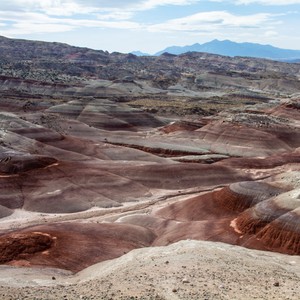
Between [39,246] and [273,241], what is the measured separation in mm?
16011

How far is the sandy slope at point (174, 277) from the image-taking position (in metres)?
19.6

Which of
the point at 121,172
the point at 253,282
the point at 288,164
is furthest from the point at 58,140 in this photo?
the point at 253,282

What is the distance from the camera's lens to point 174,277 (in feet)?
71.5

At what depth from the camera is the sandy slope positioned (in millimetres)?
19641

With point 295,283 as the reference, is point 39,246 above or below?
below

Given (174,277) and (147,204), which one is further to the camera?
(147,204)

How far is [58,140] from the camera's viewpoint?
245 ft

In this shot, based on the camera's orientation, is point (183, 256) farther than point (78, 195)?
No

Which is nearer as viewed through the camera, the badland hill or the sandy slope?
the sandy slope

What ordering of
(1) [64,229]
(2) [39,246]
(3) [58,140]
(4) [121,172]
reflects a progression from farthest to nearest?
(3) [58,140], (4) [121,172], (1) [64,229], (2) [39,246]

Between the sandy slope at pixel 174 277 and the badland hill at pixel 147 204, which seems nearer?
the sandy slope at pixel 174 277

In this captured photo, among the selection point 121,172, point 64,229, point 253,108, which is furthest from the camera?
point 253,108

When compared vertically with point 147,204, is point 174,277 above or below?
above

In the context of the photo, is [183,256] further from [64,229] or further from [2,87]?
[2,87]
